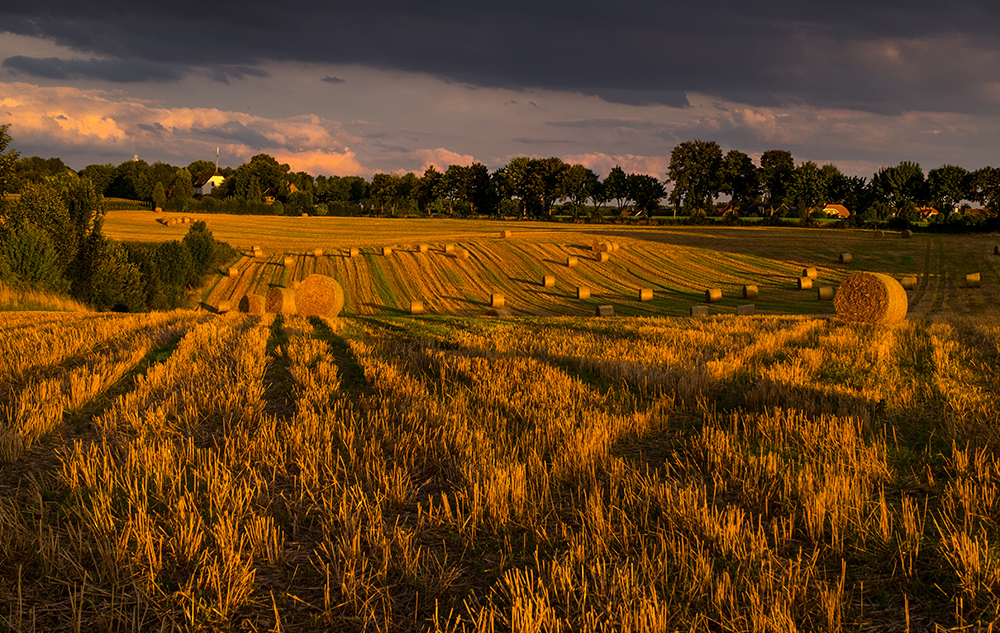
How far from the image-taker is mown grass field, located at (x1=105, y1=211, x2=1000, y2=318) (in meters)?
36.3

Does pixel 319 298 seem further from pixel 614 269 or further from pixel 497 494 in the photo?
pixel 497 494

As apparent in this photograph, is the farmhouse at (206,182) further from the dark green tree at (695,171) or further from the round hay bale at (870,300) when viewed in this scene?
the round hay bale at (870,300)

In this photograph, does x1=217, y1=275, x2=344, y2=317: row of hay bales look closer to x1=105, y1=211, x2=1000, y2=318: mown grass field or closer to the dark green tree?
x1=105, y1=211, x2=1000, y2=318: mown grass field

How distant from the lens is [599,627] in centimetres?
394

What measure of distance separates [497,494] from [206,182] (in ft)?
521

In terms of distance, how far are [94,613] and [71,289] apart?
38.0 m

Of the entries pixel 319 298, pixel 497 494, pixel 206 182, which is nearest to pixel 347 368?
pixel 497 494

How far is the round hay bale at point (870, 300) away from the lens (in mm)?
22625

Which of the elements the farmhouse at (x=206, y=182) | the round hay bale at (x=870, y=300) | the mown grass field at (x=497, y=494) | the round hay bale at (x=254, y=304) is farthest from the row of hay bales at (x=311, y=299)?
the farmhouse at (x=206, y=182)

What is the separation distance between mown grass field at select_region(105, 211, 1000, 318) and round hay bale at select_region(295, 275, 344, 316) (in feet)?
18.5

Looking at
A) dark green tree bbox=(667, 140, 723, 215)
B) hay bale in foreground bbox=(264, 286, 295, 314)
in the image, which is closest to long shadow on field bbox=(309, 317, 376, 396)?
hay bale in foreground bbox=(264, 286, 295, 314)

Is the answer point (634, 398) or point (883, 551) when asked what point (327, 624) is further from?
point (634, 398)

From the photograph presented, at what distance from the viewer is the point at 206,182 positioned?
144500mm

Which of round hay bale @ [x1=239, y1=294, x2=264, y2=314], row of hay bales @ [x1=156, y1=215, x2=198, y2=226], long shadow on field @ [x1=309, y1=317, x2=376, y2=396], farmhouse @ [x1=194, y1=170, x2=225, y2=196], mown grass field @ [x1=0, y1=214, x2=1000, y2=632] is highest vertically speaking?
farmhouse @ [x1=194, y1=170, x2=225, y2=196]
